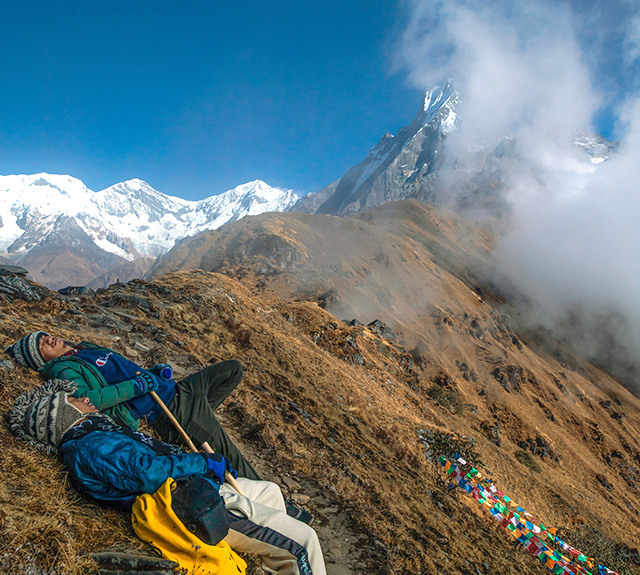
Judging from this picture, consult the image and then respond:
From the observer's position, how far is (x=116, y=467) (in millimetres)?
2596

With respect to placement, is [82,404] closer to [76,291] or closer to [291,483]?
[291,483]

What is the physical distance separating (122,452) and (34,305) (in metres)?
7.55

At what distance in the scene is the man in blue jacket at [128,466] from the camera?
8.55 feet

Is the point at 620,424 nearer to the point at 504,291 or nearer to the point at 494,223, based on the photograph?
the point at 504,291

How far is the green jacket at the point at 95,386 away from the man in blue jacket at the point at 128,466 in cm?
19

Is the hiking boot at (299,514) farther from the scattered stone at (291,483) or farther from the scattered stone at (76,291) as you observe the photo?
the scattered stone at (76,291)

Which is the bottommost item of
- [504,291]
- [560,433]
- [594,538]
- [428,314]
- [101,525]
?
[101,525]

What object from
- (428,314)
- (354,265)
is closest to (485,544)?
(428,314)

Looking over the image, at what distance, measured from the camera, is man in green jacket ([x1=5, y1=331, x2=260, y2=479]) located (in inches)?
138

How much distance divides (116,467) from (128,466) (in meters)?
0.09

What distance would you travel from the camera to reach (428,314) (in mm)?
36719

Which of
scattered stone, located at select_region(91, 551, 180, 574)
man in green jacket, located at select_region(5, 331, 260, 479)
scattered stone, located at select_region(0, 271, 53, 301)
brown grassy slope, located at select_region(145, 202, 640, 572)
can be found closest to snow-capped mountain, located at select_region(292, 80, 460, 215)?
brown grassy slope, located at select_region(145, 202, 640, 572)

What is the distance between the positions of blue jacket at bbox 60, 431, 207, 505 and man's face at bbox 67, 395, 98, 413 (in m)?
0.34

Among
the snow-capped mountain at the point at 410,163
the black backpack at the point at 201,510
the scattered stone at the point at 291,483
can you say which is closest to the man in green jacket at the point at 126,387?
the scattered stone at the point at 291,483
